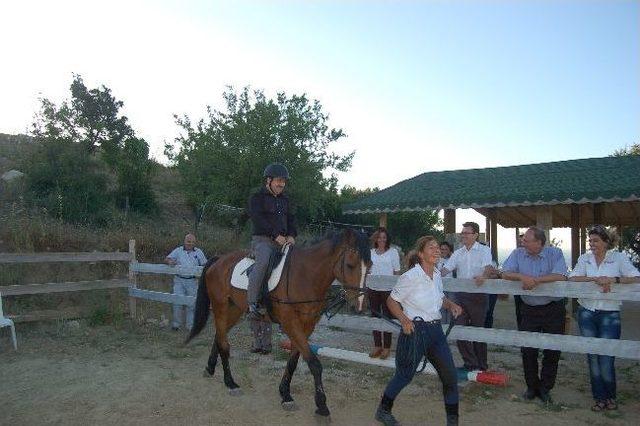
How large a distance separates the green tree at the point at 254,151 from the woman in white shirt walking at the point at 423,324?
41.5ft

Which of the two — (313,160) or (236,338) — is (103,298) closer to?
(236,338)

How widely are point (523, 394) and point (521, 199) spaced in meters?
5.43

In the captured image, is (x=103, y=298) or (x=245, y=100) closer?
(x=103, y=298)

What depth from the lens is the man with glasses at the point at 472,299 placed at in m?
6.15

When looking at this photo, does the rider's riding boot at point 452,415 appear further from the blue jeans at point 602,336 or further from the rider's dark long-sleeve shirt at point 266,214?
the rider's dark long-sleeve shirt at point 266,214

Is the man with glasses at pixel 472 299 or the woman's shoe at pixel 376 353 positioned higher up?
the man with glasses at pixel 472 299

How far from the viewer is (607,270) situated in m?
4.92

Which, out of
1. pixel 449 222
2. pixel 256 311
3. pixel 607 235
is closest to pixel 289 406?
pixel 256 311

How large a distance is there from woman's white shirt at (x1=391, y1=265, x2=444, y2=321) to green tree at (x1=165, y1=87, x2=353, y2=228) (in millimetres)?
12664

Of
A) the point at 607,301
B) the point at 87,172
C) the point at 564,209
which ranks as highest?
the point at 87,172

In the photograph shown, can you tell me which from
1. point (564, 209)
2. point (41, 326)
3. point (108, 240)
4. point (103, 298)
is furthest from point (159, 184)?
point (564, 209)

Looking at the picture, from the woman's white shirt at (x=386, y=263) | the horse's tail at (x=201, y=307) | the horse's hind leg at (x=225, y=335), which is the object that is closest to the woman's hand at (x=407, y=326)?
the horse's hind leg at (x=225, y=335)

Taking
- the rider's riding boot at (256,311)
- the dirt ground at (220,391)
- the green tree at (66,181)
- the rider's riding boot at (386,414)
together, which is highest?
the green tree at (66,181)

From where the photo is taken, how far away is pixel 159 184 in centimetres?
2620
